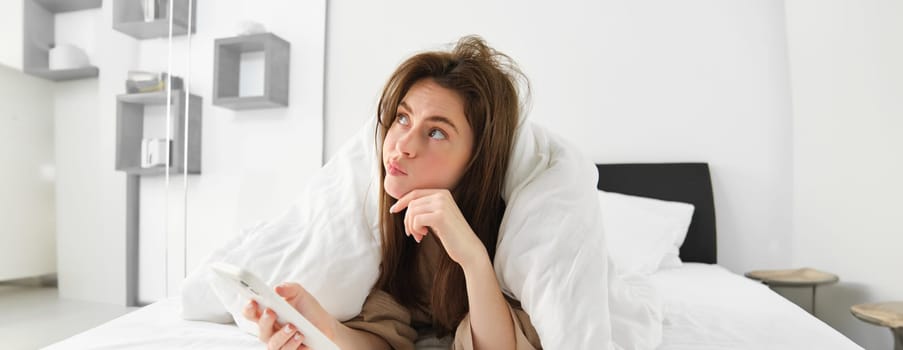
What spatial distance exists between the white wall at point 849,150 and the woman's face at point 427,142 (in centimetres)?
151

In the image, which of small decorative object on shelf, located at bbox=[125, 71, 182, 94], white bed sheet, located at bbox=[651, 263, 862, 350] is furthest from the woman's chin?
small decorative object on shelf, located at bbox=[125, 71, 182, 94]

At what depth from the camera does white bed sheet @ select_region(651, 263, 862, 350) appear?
3.76 ft

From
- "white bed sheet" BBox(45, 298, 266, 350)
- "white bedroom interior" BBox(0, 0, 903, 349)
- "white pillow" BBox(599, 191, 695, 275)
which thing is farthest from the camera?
"white pillow" BBox(599, 191, 695, 275)

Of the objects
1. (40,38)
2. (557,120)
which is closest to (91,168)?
(40,38)

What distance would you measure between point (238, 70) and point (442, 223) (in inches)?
97.5

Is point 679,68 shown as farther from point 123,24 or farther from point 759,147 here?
point 123,24

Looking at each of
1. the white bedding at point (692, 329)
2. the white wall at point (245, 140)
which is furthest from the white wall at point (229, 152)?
the white bedding at point (692, 329)

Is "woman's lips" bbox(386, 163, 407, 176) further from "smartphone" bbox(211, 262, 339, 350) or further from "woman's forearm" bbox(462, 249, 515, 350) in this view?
"smartphone" bbox(211, 262, 339, 350)

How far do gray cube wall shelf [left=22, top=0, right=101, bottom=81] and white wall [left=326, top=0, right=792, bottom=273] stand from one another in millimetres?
1591

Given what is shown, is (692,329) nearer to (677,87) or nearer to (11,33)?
(677,87)

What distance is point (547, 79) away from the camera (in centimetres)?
260

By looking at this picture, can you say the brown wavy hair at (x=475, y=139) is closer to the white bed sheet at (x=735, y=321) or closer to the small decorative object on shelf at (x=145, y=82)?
the white bed sheet at (x=735, y=321)

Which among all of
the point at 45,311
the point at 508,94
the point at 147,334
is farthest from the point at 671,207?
the point at 45,311

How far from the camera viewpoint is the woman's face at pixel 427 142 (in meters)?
0.96
